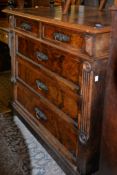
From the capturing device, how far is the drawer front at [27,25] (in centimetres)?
167

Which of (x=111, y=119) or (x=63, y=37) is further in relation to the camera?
(x=63, y=37)

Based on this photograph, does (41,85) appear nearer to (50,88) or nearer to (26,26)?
(50,88)

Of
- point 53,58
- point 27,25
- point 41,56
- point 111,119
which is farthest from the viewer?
point 27,25

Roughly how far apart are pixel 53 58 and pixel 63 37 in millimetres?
188

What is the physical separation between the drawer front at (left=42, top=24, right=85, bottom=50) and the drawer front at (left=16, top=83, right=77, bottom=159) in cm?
43

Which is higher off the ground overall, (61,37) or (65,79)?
(61,37)

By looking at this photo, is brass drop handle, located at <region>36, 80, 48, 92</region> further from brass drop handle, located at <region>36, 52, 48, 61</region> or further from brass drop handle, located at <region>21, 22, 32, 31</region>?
brass drop handle, located at <region>21, 22, 32, 31</region>

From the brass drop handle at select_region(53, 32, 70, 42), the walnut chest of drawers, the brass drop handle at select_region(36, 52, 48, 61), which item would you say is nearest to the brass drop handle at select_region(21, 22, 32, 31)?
the walnut chest of drawers

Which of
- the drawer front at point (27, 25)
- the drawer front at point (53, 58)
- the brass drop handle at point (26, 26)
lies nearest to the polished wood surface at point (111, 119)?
the drawer front at point (53, 58)

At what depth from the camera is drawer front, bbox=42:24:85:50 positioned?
1.28 m

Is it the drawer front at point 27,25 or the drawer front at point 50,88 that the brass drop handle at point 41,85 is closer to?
the drawer front at point 50,88

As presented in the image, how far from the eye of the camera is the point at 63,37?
4.56 ft

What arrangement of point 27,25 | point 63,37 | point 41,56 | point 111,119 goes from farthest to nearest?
point 27,25 → point 41,56 → point 63,37 → point 111,119

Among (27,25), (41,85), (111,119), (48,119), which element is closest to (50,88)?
(41,85)
